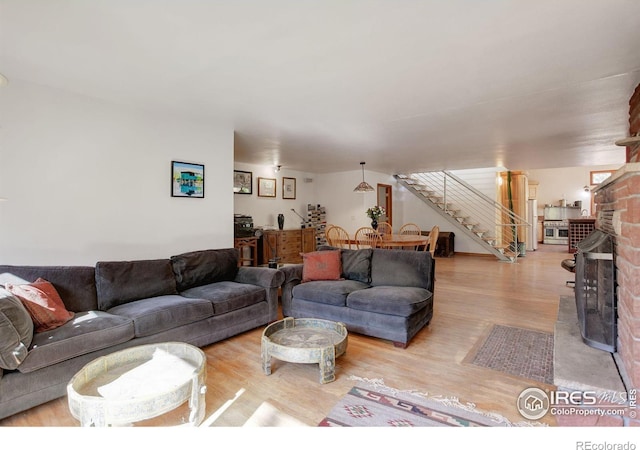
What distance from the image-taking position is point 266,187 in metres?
7.06

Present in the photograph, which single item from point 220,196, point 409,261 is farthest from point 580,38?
point 220,196

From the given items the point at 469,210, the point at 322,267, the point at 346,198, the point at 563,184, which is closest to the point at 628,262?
the point at 322,267

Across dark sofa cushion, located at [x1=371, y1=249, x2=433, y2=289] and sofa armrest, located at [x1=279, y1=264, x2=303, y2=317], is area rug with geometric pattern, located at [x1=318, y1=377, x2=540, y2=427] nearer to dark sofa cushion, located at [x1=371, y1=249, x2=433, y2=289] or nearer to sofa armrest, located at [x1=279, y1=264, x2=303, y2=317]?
dark sofa cushion, located at [x1=371, y1=249, x2=433, y2=289]

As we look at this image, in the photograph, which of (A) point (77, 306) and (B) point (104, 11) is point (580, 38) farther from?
(A) point (77, 306)

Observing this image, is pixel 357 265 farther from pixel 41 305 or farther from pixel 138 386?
pixel 41 305

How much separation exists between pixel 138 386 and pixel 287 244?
16.8 ft

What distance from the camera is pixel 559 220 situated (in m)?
11.1

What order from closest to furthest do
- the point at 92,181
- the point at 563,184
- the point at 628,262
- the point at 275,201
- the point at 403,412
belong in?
1. the point at 628,262
2. the point at 403,412
3. the point at 92,181
4. the point at 275,201
5. the point at 563,184

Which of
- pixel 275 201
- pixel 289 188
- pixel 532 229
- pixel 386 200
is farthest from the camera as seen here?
pixel 532 229

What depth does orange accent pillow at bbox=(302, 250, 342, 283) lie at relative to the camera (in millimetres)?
3666

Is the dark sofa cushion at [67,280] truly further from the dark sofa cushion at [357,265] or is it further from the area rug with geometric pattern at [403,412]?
the dark sofa cushion at [357,265]

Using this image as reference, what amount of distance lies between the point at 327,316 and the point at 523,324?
2.11 meters

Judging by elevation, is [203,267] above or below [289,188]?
below

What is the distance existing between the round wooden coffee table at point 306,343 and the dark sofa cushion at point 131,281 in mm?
1233
